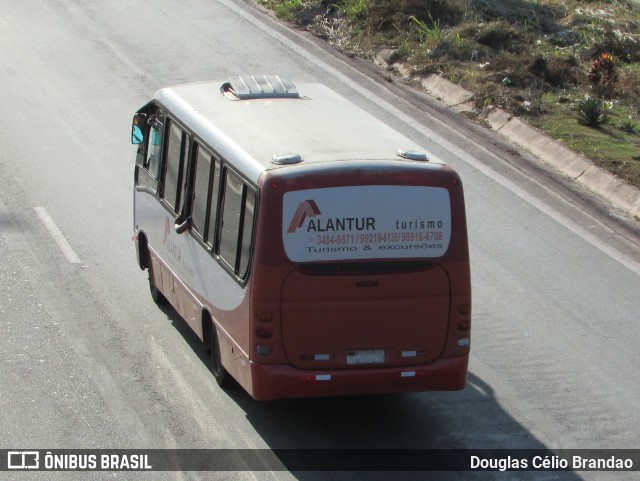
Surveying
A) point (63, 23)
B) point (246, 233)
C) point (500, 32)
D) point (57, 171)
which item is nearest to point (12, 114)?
point (57, 171)

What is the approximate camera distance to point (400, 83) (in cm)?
2195

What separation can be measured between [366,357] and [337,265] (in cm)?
86

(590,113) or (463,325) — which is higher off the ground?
(463,325)

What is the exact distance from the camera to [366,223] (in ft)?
32.2

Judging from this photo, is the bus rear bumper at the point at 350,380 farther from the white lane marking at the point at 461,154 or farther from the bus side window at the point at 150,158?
the white lane marking at the point at 461,154

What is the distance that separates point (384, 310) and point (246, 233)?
1.35m

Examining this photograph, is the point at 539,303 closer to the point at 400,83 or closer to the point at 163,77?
the point at 400,83

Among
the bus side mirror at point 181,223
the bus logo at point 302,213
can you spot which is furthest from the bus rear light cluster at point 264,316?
the bus side mirror at point 181,223

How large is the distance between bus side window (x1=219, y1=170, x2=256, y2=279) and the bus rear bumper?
91 cm

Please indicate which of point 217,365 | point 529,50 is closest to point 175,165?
point 217,365

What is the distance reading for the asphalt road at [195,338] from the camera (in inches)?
416

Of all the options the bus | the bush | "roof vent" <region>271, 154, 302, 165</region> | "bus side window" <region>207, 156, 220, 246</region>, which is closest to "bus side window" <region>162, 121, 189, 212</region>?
"bus side window" <region>207, 156, 220, 246</region>

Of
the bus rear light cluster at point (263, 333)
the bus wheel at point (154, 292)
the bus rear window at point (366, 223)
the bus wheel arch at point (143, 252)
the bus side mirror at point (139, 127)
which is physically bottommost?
the bus wheel at point (154, 292)

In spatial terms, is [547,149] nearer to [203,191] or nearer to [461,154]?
[461,154]
